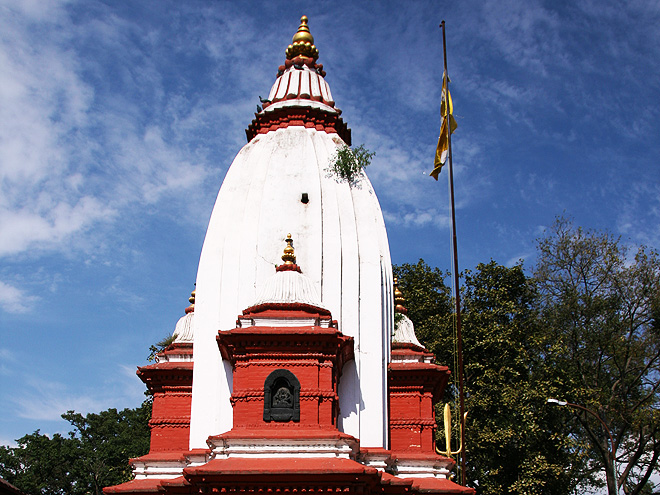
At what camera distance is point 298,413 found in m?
14.2

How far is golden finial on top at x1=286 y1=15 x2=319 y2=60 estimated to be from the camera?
21984 mm

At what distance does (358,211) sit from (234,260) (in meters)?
3.45

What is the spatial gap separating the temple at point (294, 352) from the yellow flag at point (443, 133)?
6.77ft

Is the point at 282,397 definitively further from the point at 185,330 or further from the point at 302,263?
the point at 185,330

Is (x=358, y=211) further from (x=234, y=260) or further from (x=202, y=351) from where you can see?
(x=202, y=351)

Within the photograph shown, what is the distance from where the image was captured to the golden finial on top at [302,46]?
22.0m

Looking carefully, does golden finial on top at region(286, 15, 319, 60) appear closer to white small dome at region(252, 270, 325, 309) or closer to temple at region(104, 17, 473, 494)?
temple at region(104, 17, 473, 494)

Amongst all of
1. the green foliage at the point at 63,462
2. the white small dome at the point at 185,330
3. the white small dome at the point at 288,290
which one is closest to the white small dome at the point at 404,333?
the white small dome at the point at 288,290

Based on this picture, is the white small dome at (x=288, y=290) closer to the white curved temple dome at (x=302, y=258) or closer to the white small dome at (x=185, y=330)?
the white curved temple dome at (x=302, y=258)

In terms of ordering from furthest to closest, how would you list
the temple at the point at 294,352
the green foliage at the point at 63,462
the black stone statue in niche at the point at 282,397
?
the green foliage at the point at 63,462
the black stone statue in niche at the point at 282,397
the temple at the point at 294,352

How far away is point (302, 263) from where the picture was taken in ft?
56.4

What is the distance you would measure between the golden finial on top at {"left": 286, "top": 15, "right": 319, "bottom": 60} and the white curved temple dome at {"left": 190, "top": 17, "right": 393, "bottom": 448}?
333 centimetres

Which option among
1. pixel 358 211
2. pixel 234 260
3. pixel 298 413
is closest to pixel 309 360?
pixel 298 413

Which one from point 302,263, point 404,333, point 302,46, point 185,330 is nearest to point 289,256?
point 302,263
